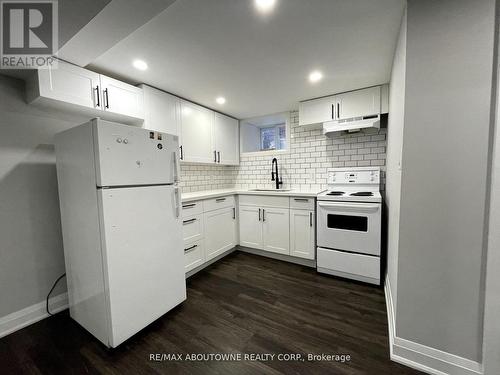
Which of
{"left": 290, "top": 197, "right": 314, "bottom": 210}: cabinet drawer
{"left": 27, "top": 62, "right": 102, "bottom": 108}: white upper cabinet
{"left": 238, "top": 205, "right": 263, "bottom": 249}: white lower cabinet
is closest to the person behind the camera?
{"left": 27, "top": 62, "right": 102, "bottom": 108}: white upper cabinet

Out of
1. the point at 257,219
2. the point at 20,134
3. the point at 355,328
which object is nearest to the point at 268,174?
the point at 257,219

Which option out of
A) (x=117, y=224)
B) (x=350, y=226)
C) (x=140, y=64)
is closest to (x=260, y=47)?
(x=140, y=64)

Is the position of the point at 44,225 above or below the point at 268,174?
below

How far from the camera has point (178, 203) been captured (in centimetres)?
187

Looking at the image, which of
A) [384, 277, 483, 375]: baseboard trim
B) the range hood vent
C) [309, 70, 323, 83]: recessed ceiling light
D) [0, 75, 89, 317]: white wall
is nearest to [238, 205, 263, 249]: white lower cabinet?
the range hood vent

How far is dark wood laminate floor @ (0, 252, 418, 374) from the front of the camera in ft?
4.32

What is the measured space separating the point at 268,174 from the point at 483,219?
8.83ft

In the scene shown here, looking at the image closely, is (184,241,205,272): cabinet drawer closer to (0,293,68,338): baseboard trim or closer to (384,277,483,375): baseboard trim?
(0,293,68,338): baseboard trim

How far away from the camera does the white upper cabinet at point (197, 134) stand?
8.89 feet

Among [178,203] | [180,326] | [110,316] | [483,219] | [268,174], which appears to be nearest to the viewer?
[483,219]

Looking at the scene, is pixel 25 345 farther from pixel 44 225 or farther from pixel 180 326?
pixel 180 326

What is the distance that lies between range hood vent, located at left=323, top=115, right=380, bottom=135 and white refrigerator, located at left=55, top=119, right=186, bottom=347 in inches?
75.9

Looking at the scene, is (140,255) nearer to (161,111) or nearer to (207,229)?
(207,229)

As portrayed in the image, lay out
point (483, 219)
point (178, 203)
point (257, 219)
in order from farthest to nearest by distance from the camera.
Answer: point (257, 219)
point (178, 203)
point (483, 219)
